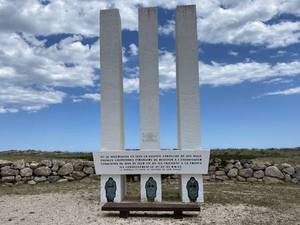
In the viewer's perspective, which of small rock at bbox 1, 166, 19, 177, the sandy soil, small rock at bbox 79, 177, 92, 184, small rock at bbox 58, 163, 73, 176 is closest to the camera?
the sandy soil

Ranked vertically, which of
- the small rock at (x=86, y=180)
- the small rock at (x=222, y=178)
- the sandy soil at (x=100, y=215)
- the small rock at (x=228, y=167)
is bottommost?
the sandy soil at (x=100, y=215)

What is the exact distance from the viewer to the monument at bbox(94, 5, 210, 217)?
1385cm

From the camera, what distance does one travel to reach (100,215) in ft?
39.8

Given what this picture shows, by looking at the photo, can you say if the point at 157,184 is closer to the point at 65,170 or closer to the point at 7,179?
the point at 65,170

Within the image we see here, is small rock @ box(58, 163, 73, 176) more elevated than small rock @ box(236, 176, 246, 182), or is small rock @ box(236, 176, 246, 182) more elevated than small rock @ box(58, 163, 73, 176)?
small rock @ box(58, 163, 73, 176)

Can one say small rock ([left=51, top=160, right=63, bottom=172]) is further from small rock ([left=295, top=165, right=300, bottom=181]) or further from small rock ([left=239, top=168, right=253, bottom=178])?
small rock ([left=295, top=165, right=300, bottom=181])

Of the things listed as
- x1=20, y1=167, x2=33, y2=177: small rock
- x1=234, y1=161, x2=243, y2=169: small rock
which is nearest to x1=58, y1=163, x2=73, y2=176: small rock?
x1=20, y1=167, x2=33, y2=177: small rock

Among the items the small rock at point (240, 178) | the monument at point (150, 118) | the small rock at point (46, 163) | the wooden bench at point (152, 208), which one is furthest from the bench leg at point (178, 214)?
the small rock at point (46, 163)

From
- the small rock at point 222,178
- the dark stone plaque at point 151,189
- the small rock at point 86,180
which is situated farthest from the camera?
the small rock at point 222,178

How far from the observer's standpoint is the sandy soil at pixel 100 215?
11.5 metres

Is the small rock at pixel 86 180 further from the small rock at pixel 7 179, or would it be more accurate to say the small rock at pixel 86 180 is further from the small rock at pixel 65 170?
the small rock at pixel 7 179

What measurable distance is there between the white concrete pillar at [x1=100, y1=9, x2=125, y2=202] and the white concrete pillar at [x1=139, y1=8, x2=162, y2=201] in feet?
2.30

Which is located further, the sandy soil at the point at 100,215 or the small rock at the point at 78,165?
the small rock at the point at 78,165

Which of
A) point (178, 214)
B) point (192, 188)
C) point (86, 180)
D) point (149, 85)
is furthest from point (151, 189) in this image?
point (86, 180)
